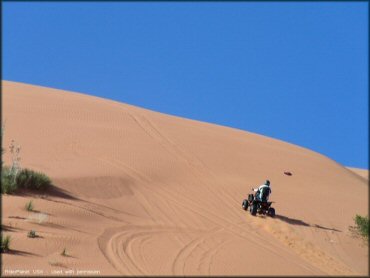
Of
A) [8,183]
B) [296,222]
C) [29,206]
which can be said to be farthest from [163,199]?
[29,206]

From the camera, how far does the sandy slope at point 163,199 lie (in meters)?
11.7

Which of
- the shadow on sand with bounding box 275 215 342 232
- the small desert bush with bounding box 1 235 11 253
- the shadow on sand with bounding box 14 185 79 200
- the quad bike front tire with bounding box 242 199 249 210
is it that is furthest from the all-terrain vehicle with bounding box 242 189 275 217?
the small desert bush with bounding box 1 235 11 253

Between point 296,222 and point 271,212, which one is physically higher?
point 271,212

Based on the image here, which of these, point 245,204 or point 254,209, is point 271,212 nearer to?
point 254,209

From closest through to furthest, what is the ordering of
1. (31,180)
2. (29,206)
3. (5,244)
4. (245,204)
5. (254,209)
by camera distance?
(5,244), (29,206), (31,180), (254,209), (245,204)

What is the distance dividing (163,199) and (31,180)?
4.14 m

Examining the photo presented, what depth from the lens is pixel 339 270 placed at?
12.0m

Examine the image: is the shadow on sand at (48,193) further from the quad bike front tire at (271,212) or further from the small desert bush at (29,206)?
the quad bike front tire at (271,212)

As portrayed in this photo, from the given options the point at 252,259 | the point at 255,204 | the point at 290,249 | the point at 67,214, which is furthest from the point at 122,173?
the point at 252,259

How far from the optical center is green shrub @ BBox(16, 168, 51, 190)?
15.4 m

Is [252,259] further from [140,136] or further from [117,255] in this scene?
[140,136]

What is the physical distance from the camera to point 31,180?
51.3 ft

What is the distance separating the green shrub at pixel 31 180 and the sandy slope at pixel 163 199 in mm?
340

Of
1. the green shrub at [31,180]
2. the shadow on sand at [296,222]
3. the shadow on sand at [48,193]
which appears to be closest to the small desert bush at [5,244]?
the shadow on sand at [48,193]
